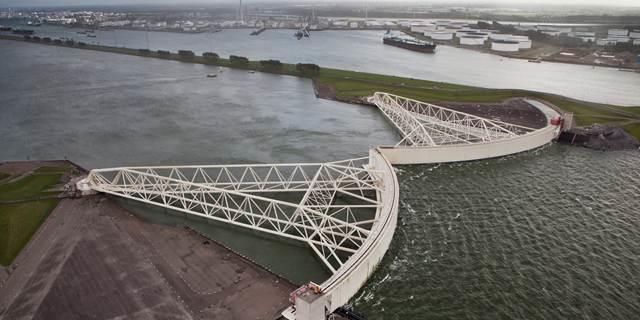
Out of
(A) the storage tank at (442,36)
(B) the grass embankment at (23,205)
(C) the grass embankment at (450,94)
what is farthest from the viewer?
(A) the storage tank at (442,36)

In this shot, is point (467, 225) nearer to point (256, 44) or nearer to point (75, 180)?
point (75, 180)

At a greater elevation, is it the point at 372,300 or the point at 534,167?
the point at 534,167

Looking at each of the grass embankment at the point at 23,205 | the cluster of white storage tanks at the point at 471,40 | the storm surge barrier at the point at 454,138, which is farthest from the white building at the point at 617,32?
the grass embankment at the point at 23,205

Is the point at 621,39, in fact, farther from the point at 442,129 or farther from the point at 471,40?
the point at 442,129

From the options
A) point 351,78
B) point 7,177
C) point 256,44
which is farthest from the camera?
point 256,44

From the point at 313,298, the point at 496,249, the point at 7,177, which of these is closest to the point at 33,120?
the point at 7,177

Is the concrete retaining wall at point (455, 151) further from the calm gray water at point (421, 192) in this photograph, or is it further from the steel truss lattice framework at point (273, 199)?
the steel truss lattice framework at point (273, 199)

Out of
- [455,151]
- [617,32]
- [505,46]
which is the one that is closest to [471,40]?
[505,46]

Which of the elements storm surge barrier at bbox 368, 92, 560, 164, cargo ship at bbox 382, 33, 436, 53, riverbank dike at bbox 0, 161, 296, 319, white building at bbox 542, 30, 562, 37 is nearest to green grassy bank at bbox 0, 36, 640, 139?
storm surge barrier at bbox 368, 92, 560, 164

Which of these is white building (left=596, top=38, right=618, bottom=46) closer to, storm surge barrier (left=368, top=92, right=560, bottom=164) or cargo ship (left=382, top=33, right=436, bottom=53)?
cargo ship (left=382, top=33, right=436, bottom=53)
